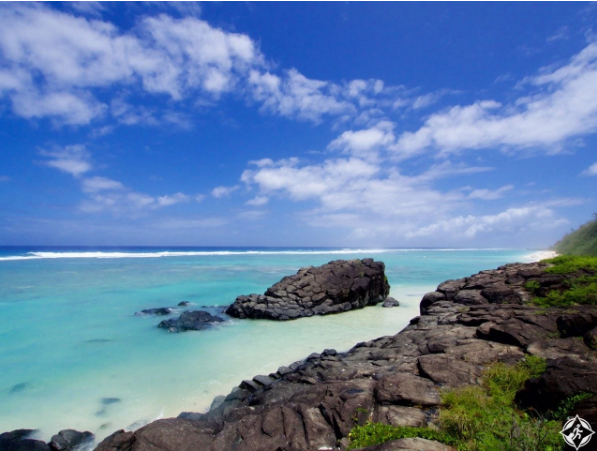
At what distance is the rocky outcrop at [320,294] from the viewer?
21.0 metres

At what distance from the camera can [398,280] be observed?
3794 cm

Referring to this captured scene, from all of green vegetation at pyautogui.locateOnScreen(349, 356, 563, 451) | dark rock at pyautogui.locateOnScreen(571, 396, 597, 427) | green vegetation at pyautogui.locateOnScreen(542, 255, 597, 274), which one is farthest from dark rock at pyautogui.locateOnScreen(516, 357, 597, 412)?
green vegetation at pyautogui.locateOnScreen(542, 255, 597, 274)

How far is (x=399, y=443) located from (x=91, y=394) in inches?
421

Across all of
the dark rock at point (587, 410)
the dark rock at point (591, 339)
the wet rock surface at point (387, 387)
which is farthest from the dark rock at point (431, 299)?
the dark rock at point (587, 410)

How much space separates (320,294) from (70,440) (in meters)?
17.0

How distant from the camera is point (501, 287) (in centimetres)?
1512

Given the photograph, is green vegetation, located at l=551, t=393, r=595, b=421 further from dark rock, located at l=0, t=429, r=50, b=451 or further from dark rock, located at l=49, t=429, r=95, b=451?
dark rock, located at l=0, t=429, r=50, b=451

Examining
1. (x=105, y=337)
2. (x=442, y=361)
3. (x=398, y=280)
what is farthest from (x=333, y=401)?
(x=398, y=280)

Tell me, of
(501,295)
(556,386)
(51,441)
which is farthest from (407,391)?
(501,295)

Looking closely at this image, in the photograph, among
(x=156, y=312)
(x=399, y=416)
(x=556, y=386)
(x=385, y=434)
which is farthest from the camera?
(x=156, y=312)

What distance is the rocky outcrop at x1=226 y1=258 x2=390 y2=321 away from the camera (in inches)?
828

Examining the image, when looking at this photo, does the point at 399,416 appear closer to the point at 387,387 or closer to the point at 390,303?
the point at 387,387

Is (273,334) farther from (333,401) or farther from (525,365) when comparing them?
(525,365)

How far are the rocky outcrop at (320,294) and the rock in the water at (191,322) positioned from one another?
198 centimetres
